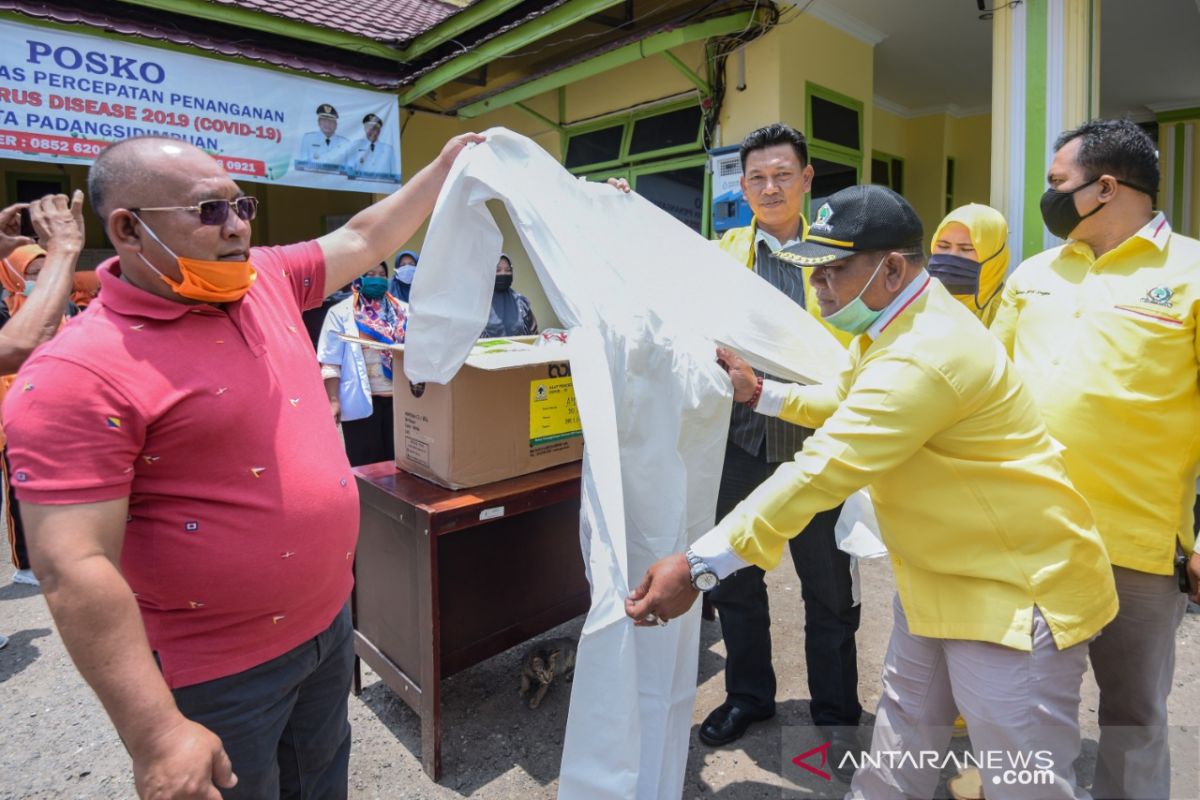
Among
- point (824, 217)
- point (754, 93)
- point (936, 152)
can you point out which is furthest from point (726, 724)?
point (936, 152)

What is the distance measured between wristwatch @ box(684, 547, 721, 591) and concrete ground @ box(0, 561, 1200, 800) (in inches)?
45.1

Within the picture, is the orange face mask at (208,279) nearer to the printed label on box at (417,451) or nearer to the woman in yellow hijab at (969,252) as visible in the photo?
the printed label on box at (417,451)

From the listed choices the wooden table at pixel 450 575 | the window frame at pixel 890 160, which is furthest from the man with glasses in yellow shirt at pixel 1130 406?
the window frame at pixel 890 160

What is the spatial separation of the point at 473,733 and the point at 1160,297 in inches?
99.1

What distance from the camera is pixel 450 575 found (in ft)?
8.43

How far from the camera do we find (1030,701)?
4.61 feet

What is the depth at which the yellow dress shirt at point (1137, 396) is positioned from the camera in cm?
170

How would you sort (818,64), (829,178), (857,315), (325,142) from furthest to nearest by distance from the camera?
(325,142), (829,178), (818,64), (857,315)

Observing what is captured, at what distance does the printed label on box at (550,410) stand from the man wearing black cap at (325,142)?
561cm

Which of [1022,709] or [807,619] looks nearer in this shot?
[1022,709]

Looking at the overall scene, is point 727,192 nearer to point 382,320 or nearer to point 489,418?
point 382,320

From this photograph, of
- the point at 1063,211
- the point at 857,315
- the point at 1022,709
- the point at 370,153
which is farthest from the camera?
the point at 370,153

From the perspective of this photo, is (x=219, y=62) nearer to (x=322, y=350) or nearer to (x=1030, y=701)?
(x=322, y=350)

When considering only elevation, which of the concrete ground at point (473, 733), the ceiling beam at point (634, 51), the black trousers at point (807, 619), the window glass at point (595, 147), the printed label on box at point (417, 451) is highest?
the ceiling beam at point (634, 51)
